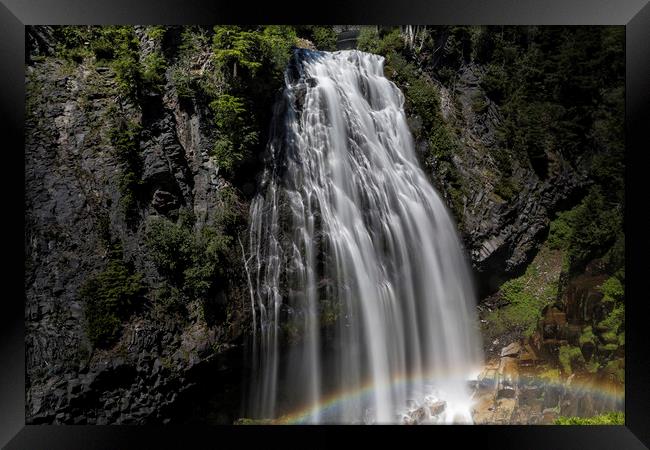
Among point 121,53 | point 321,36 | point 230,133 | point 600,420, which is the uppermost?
point 321,36

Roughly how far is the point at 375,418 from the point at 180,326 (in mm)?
2896

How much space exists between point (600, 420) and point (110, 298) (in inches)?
245

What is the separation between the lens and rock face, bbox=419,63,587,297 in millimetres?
7270

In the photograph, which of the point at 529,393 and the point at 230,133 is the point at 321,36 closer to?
the point at 230,133

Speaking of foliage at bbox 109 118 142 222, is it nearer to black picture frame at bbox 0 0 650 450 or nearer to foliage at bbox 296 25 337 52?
black picture frame at bbox 0 0 650 450

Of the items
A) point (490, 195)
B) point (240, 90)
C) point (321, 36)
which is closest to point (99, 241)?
point (240, 90)

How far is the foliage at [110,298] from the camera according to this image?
16.7 feet

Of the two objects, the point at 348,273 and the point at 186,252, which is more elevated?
the point at 186,252

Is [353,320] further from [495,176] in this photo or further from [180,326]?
[495,176]

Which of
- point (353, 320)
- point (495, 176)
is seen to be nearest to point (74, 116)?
point (353, 320)

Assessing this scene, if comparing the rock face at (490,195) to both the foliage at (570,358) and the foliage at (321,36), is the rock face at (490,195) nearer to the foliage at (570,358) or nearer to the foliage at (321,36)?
the foliage at (570,358)

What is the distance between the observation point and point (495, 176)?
7453 mm
